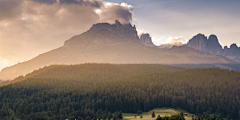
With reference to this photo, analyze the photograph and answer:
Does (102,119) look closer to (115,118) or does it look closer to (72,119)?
(115,118)

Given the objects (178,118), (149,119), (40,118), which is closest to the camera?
(178,118)

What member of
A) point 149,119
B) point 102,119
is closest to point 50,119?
point 102,119

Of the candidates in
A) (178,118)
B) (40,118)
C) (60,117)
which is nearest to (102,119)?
(60,117)

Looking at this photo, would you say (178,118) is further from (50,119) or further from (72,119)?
(50,119)

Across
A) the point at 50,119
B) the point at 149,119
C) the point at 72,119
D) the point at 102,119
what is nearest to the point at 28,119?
the point at 50,119

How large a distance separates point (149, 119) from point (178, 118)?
3665cm

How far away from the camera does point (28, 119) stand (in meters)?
198

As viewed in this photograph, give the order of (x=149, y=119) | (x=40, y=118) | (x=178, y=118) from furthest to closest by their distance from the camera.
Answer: (x=40, y=118)
(x=149, y=119)
(x=178, y=118)

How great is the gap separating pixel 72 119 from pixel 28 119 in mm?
44983

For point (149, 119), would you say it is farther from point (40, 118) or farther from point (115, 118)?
point (40, 118)

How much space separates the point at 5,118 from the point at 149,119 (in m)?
133

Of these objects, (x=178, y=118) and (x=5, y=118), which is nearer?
(x=178, y=118)

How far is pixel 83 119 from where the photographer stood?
19062cm

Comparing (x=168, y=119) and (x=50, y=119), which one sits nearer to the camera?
(x=168, y=119)
